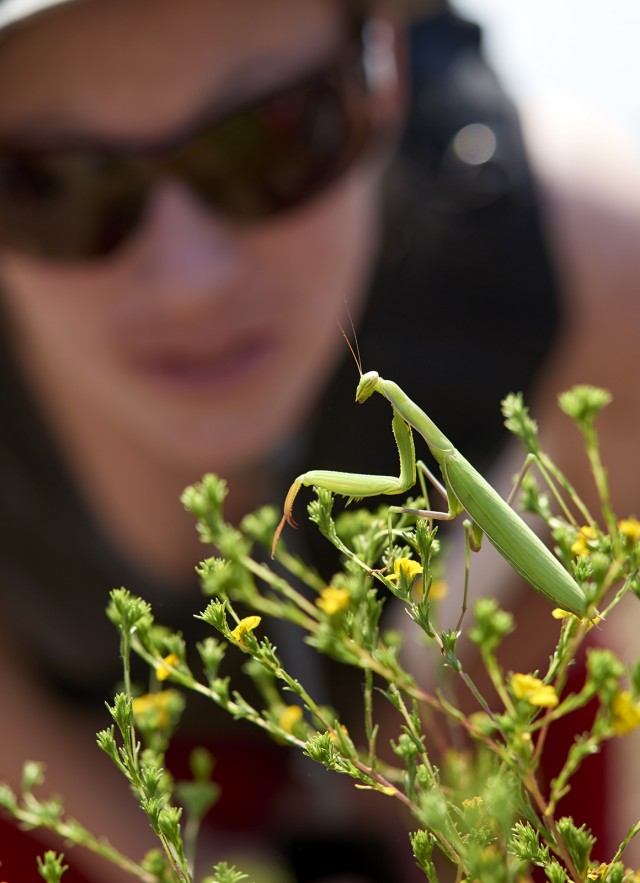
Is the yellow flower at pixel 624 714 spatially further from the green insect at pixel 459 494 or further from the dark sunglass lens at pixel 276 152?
the dark sunglass lens at pixel 276 152

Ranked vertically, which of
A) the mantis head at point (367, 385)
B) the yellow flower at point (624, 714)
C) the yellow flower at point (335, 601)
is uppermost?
the mantis head at point (367, 385)

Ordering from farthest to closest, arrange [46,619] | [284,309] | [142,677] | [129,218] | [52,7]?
[46,619], [142,677], [284,309], [129,218], [52,7]

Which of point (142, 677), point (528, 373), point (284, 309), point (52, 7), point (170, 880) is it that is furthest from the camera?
point (528, 373)

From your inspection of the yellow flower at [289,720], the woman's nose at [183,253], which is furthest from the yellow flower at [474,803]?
the woman's nose at [183,253]

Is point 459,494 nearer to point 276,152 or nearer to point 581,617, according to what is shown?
point 581,617

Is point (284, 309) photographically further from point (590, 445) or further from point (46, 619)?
point (590, 445)

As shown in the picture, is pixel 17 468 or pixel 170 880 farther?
pixel 17 468

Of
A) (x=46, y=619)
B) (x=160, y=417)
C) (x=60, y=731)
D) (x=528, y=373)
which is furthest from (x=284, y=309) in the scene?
(x=60, y=731)
